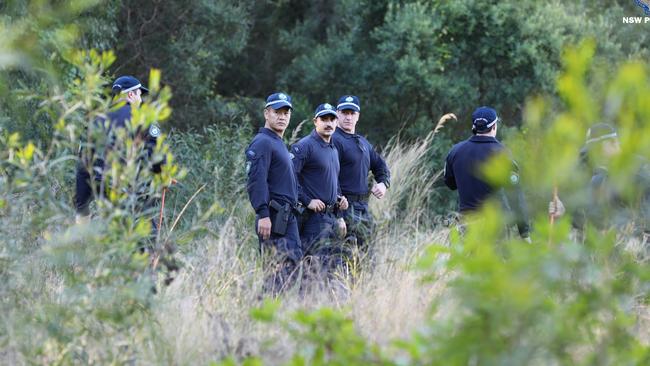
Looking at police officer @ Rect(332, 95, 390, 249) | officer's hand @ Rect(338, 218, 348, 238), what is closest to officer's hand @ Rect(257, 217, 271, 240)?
officer's hand @ Rect(338, 218, 348, 238)

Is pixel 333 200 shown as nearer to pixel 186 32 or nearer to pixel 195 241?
pixel 195 241

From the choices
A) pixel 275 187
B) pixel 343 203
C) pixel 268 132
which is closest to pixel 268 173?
pixel 275 187

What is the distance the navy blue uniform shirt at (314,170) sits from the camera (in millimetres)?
8172

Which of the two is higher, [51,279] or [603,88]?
[603,88]

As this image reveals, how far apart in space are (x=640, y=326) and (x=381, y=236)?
9.37 feet

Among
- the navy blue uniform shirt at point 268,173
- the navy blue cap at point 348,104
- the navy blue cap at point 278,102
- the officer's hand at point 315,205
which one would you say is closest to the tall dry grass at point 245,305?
the navy blue uniform shirt at point 268,173

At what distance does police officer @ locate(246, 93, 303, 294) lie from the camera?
7473 millimetres

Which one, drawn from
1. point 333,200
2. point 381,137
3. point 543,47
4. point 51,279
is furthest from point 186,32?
point 51,279

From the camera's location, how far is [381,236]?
8406 millimetres

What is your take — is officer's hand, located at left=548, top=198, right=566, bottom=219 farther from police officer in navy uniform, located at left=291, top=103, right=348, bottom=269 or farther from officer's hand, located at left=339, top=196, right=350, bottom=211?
officer's hand, located at left=339, top=196, right=350, bottom=211

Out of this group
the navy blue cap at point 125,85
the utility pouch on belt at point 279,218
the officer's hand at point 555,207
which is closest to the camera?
the officer's hand at point 555,207

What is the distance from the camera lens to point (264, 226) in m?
7.50

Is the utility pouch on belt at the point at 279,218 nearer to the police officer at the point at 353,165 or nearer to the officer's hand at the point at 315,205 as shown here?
the officer's hand at the point at 315,205

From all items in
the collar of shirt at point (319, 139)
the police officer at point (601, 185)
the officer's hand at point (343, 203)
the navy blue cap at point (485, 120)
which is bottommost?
the officer's hand at point (343, 203)
